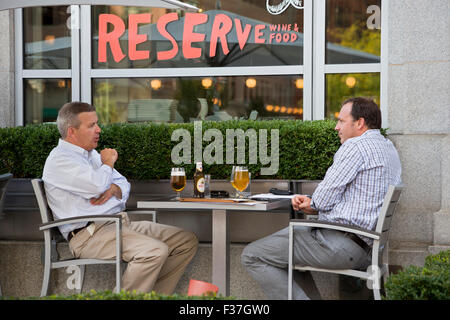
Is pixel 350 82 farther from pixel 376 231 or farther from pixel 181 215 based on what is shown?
pixel 376 231

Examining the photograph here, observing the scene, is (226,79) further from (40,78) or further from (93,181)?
(93,181)

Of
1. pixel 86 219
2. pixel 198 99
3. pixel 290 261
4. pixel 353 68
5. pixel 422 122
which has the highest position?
pixel 353 68

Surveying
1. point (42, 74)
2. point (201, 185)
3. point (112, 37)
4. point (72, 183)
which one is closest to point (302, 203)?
point (201, 185)

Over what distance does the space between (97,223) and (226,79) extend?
2662mm

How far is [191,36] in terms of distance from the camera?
642 centimetres

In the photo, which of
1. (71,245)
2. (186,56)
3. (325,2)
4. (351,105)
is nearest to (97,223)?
(71,245)

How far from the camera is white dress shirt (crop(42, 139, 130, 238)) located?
4098mm

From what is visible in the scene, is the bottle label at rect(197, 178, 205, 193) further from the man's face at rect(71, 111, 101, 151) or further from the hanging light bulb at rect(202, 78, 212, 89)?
the hanging light bulb at rect(202, 78, 212, 89)

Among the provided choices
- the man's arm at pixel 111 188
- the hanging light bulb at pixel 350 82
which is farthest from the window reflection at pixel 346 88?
the man's arm at pixel 111 188

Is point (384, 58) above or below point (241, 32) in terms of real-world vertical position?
below

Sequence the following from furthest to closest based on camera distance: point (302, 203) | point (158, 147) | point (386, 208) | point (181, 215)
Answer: point (158, 147) < point (181, 215) < point (302, 203) < point (386, 208)

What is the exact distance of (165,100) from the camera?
643 centimetres

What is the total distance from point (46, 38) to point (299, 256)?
427 centimetres

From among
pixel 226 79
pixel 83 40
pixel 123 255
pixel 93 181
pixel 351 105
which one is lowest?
pixel 123 255
